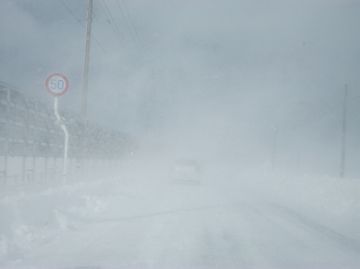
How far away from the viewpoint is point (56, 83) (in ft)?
41.0

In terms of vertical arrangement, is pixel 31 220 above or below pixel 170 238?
above

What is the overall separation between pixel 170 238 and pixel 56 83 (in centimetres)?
638

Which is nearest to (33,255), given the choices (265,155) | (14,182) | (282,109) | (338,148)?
(14,182)

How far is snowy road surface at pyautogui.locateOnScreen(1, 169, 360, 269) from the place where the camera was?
6531 mm

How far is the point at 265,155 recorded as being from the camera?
401 feet

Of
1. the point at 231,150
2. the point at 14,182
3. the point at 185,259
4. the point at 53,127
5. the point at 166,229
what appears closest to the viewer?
the point at 185,259

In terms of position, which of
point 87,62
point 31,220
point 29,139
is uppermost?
point 87,62

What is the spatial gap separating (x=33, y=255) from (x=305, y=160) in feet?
399

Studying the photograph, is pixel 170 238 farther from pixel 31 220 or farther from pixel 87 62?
pixel 87 62

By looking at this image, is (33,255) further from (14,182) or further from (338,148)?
(338,148)

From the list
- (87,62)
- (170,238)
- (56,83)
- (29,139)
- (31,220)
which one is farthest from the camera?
(87,62)

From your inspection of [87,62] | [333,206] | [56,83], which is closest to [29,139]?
[56,83]

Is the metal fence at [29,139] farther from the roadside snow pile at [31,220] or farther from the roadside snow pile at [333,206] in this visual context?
the roadside snow pile at [333,206]

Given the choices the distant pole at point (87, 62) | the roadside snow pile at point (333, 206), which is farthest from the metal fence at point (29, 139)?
the roadside snow pile at point (333, 206)
